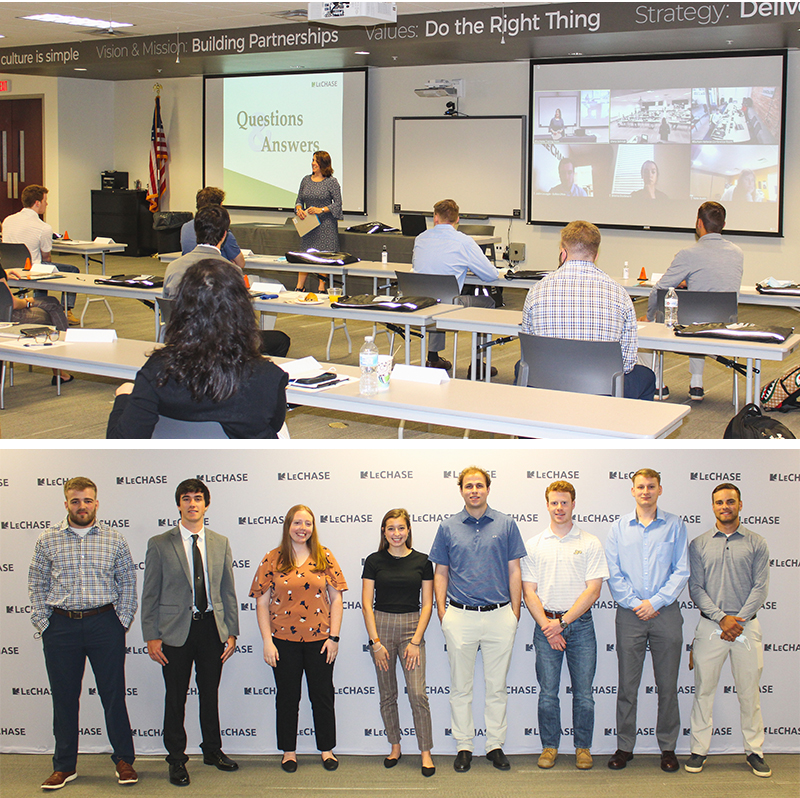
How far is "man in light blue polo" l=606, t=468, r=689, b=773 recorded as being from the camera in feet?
10.9

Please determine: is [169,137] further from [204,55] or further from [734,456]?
[734,456]

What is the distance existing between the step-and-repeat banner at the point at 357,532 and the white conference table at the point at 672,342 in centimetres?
129

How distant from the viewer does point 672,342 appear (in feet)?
15.5

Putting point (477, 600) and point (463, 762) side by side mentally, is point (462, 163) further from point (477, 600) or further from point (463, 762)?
point (463, 762)

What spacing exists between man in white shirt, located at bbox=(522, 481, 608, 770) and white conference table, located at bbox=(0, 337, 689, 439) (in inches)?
11.3

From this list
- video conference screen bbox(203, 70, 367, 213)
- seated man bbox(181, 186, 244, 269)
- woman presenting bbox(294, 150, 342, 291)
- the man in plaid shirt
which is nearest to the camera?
the man in plaid shirt

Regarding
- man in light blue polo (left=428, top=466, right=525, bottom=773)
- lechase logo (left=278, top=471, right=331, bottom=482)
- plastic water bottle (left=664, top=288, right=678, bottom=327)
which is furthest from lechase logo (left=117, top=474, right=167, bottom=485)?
plastic water bottle (left=664, top=288, right=678, bottom=327)

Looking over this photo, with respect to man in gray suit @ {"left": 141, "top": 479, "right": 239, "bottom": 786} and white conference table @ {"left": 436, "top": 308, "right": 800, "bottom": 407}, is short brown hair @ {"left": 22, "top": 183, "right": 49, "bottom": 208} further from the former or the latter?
man in gray suit @ {"left": 141, "top": 479, "right": 239, "bottom": 786}

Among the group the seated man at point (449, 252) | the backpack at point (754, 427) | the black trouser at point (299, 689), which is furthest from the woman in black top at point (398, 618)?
the seated man at point (449, 252)

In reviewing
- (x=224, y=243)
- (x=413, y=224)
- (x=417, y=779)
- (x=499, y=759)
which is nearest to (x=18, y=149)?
(x=413, y=224)

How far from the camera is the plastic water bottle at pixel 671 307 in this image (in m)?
5.57

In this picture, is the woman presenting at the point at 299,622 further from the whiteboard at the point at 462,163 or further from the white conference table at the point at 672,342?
the whiteboard at the point at 462,163

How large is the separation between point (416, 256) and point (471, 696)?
12.1 feet

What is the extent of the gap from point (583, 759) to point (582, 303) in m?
1.89
